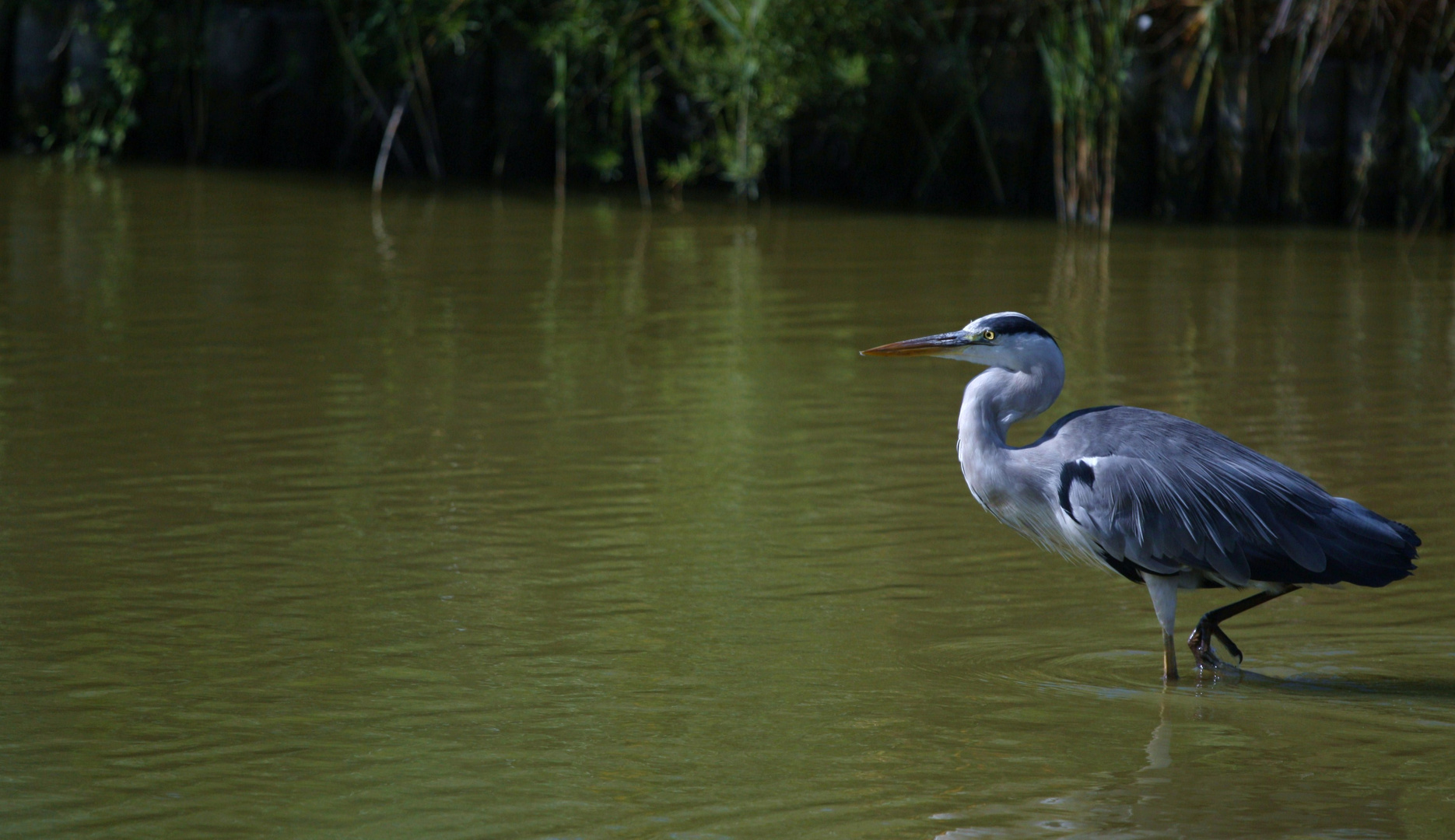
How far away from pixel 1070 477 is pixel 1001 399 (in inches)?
12.4

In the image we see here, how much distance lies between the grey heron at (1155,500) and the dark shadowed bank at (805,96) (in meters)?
8.51

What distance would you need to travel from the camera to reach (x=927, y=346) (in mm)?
4891

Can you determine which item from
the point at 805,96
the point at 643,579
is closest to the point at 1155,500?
the point at 643,579

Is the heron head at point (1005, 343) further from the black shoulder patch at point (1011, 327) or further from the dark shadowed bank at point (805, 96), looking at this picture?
the dark shadowed bank at point (805, 96)

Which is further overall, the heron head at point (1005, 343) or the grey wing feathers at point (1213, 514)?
the heron head at point (1005, 343)

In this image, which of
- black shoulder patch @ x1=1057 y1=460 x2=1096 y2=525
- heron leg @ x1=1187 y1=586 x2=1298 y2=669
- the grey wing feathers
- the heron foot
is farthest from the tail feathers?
black shoulder patch @ x1=1057 y1=460 x2=1096 y2=525

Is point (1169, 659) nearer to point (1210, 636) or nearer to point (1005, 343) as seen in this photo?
point (1210, 636)

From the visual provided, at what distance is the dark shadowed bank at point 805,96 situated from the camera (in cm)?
1312

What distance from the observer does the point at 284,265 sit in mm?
11062

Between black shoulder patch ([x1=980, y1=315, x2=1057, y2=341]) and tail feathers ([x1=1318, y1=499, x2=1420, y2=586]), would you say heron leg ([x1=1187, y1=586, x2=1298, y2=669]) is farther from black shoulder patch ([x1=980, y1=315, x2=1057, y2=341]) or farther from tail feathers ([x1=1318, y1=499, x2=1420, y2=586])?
black shoulder patch ([x1=980, y1=315, x2=1057, y2=341])

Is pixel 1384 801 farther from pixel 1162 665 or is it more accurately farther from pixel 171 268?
pixel 171 268

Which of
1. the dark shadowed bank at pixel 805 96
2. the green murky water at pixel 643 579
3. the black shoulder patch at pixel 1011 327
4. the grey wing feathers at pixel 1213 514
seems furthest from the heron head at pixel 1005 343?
the dark shadowed bank at pixel 805 96

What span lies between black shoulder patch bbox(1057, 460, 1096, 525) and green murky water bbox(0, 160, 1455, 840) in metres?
0.43

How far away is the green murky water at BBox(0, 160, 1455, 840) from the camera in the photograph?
3807 mm
